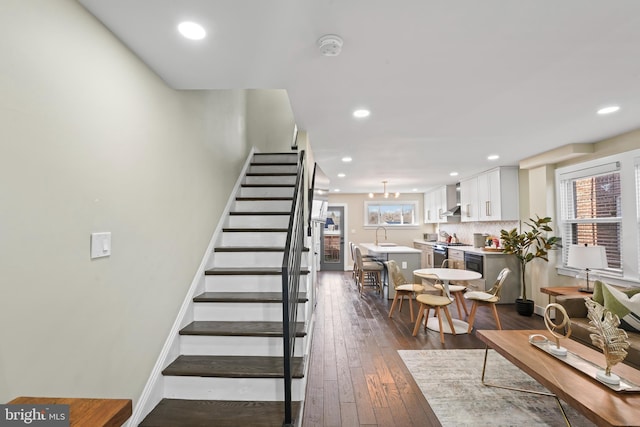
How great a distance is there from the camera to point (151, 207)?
206cm

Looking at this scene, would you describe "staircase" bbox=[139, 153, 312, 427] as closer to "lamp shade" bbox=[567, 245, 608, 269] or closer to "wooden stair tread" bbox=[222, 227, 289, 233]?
"wooden stair tread" bbox=[222, 227, 289, 233]

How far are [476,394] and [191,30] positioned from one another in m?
3.26

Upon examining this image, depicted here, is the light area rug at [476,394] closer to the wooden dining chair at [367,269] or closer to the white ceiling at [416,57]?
the white ceiling at [416,57]

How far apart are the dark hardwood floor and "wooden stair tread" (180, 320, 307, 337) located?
24.2 inches

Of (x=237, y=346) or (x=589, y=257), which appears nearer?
(x=237, y=346)

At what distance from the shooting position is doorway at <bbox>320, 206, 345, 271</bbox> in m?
9.53

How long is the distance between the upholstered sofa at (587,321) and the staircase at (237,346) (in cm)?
261

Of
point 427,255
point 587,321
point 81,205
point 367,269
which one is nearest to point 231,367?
point 81,205

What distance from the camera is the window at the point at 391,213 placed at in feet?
32.2

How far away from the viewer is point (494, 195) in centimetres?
572

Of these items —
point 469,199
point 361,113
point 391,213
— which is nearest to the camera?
point 361,113

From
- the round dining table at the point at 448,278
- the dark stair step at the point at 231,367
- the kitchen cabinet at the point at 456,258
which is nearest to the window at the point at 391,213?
the kitchen cabinet at the point at 456,258

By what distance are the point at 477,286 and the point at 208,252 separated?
15.7 ft

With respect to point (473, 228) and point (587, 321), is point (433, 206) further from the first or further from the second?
point (587, 321)
